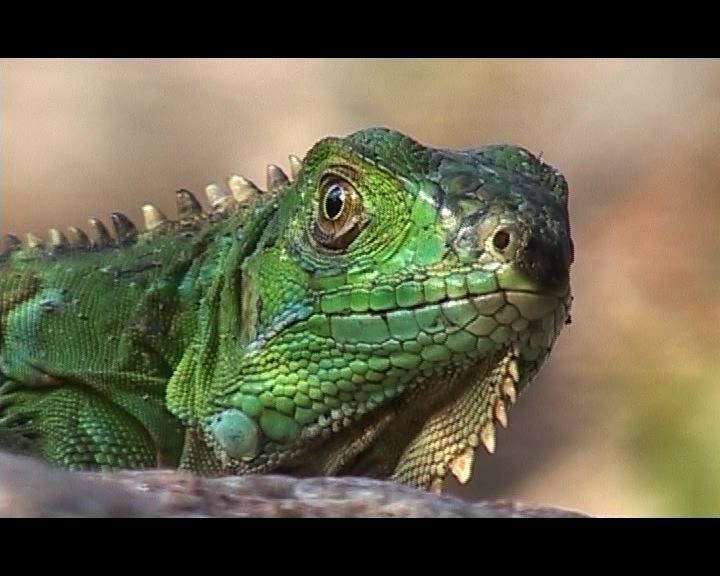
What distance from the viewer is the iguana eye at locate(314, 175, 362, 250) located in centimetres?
262

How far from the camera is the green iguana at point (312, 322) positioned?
2.46 m

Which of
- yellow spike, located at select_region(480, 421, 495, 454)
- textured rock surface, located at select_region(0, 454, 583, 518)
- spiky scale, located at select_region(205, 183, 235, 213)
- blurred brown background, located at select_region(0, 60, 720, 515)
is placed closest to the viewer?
textured rock surface, located at select_region(0, 454, 583, 518)

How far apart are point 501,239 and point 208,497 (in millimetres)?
1032

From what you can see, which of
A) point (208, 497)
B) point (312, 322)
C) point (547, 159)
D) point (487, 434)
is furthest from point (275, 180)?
point (547, 159)

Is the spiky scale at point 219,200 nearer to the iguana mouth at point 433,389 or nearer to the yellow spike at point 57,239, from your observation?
the yellow spike at point 57,239

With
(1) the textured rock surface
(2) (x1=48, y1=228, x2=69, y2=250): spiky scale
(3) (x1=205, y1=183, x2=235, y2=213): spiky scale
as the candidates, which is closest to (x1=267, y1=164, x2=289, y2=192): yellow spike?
(3) (x1=205, y1=183, x2=235, y2=213): spiky scale

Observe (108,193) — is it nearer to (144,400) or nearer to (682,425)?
→ (682,425)

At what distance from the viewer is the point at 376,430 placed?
270 cm

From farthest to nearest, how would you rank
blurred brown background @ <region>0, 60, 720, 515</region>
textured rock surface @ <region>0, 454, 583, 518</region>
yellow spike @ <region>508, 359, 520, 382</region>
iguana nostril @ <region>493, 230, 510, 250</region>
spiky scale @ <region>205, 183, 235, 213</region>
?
1. blurred brown background @ <region>0, 60, 720, 515</region>
2. spiky scale @ <region>205, 183, 235, 213</region>
3. yellow spike @ <region>508, 359, 520, 382</region>
4. iguana nostril @ <region>493, 230, 510, 250</region>
5. textured rock surface @ <region>0, 454, 583, 518</region>

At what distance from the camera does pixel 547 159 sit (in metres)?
7.10

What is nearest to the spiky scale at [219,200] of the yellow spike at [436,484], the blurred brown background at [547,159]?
the yellow spike at [436,484]

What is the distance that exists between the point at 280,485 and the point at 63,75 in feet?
19.0

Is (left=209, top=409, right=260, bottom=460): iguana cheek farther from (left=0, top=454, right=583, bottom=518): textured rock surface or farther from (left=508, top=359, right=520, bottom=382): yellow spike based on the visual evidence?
(left=0, top=454, right=583, bottom=518): textured rock surface
